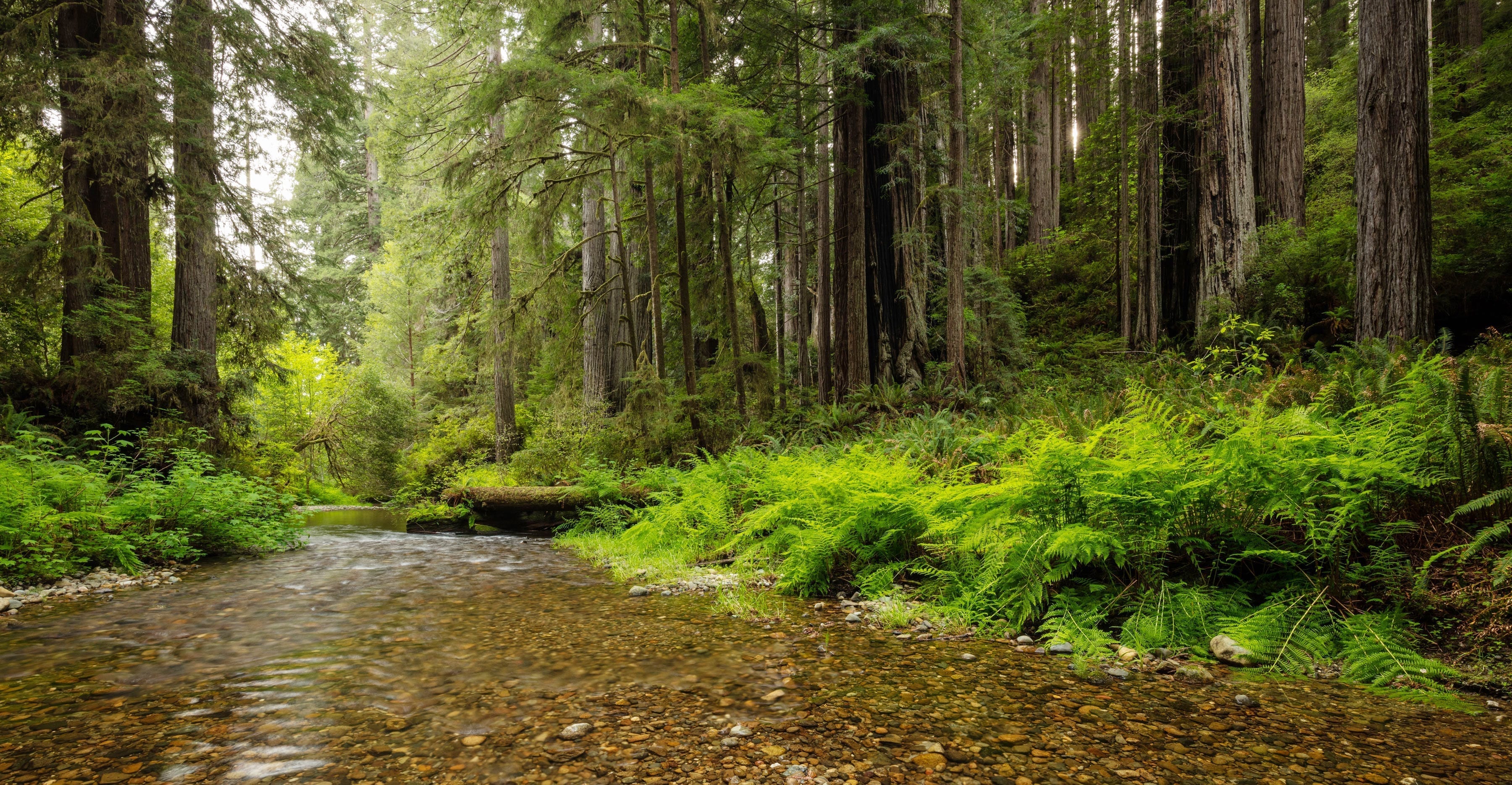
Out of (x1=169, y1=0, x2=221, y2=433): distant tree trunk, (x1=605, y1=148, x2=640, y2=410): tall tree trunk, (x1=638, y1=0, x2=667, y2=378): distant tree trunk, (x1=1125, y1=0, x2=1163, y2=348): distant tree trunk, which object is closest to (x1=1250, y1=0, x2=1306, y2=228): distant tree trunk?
(x1=1125, y1=0, x2=1163, y2=348): distant tree trunk

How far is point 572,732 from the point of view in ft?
7.85

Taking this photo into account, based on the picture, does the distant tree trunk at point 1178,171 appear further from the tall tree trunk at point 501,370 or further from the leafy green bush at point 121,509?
the leafy green bush at point 121,509

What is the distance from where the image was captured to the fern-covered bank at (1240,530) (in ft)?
9.00

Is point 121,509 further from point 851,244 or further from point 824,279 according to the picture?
point 824,279

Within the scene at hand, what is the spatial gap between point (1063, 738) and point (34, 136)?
42.1 feet

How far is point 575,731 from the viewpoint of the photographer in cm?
241

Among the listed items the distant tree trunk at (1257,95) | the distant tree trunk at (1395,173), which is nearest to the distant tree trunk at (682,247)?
the distant tree trunk at (1395,173)

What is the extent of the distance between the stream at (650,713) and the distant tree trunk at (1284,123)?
455 inches

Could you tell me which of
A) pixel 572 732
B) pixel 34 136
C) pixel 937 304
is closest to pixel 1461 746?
pixel 572 732

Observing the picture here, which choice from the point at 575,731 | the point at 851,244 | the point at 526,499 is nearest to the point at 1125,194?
the point at 851,244

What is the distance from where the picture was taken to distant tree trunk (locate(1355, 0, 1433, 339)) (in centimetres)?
559

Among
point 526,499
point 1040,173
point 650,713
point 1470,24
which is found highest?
point 1470,24

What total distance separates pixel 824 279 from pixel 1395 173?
8709 millimetres

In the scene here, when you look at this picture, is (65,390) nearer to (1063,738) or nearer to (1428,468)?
(1063,738)
